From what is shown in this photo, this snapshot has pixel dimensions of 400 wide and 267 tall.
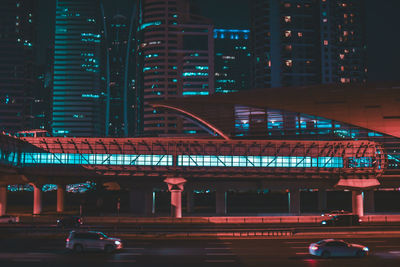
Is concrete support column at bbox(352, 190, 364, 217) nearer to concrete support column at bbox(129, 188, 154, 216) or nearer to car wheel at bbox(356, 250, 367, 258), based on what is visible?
concrete support column at bbox(129, 188, 154, 216)

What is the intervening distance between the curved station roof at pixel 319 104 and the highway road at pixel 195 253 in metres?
46.0

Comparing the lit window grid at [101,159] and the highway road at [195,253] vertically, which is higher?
the lit window grid at [101,159]

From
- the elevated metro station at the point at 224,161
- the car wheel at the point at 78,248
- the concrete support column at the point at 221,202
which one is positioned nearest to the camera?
the car wheel at the point at 78,248

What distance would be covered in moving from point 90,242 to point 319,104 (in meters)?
65.2

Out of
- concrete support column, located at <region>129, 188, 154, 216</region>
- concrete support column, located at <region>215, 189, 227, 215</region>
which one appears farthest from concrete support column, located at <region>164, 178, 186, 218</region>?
concrete support column, located at <region>215, 189, 227, 215</region>

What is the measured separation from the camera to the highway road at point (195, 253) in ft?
101

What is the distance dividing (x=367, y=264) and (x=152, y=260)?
49.1ft

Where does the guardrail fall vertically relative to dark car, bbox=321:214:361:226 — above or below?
below

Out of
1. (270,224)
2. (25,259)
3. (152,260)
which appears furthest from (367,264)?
(270,224)

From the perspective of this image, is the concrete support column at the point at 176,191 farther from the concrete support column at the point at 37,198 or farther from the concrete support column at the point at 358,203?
the concrete support column at the point at 358,203

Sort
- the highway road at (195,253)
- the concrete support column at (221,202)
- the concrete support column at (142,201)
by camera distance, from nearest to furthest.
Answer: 1. the highway road at (195,253)
2. the concrete support column at (221,202)
3. the concrete support column at (142,201)

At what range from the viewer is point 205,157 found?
74000 mm

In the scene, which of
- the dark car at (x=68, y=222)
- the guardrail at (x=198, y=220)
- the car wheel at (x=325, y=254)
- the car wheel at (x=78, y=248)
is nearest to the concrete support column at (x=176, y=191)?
the guardrail at (x=198, y=220)

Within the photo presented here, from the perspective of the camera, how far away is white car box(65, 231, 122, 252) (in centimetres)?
3534
